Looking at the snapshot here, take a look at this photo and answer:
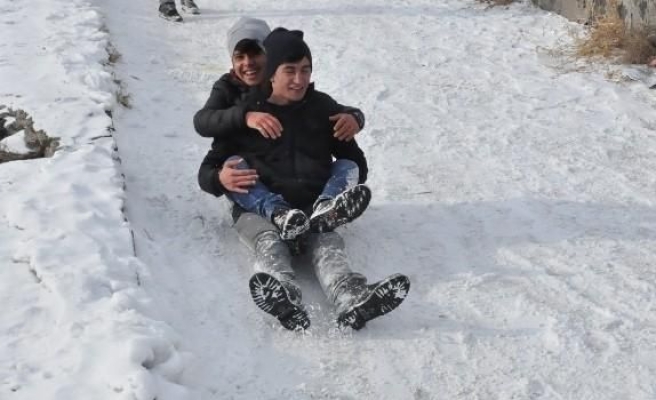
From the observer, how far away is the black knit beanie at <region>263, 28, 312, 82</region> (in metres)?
3.37

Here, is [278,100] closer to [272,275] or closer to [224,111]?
[224,111]

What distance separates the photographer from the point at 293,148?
3.50 m

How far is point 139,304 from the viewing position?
2.74 m

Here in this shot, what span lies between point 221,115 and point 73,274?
3.29 feet

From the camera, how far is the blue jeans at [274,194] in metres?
3.37

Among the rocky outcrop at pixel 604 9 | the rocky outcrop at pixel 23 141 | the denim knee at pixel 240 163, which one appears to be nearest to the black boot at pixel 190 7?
the rocky outcrop at pixel 604 9

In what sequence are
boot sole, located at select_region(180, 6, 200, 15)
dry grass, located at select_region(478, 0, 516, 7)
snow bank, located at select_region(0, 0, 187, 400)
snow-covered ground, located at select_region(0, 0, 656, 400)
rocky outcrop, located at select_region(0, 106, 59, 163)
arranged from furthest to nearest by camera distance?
1. boot sole, located at select_region(180, 6, 200, 15)
2. dry grass, located at select_region(478, 0, 516, 7)
3. rocky outcrop, located at select_region(0, 106, 59, 163)
4. snow-covered ground, located at select_region(0, 0, 656, 400)
5. snow bank, located at select_region(0, 0, 187, 400)

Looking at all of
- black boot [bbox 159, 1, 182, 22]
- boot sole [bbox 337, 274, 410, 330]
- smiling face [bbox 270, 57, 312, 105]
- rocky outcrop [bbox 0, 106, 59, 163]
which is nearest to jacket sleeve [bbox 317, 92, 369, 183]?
smiling face [bbox 270, 57, 312, 105]

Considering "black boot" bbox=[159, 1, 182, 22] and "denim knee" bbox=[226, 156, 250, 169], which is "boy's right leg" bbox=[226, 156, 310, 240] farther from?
"black boot" bbox=[159, 1, 182, 22]

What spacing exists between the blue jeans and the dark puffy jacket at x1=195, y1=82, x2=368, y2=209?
1.7 inches

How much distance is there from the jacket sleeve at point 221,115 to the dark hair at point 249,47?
0.18 meters

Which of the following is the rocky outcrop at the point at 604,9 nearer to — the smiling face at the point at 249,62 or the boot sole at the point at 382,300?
the smiling face at the point at 249,62

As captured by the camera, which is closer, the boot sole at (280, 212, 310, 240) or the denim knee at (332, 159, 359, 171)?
the boot sole at (280, 212, 310, 240)

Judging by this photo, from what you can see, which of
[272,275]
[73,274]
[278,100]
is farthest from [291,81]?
[73,274]
